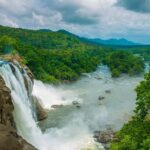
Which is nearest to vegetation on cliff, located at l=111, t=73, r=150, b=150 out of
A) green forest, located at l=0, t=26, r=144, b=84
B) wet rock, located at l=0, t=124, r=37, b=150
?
wet rock, located at l=0, t=124, r=37, b=150

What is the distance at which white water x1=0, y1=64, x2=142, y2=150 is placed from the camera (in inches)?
1364

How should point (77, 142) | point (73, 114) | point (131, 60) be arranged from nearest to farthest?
point (77, 142)
point (73, 114)
point (131, 60)

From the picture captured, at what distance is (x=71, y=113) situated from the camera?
49.6 meters

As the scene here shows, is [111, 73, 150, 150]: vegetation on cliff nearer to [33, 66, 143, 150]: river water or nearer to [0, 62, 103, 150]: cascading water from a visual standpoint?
[0, 62, 103, 150]: cascading water

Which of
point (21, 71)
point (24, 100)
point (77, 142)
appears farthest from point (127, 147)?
point (21, 71)

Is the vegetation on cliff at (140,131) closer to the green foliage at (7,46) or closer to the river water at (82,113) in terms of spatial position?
the river water at (82,113)

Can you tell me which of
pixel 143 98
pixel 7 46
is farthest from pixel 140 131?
pixel 7 46

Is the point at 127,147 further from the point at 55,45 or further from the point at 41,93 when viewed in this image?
the point at 55,45

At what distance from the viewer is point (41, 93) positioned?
59.8m

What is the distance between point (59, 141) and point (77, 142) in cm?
180

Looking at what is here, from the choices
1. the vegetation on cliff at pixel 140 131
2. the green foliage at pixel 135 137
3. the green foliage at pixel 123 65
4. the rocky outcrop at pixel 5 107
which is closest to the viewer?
the green foliage at pixel 135 137

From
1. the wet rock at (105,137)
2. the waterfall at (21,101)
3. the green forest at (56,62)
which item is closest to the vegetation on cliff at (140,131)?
the waterfall at (21,101)

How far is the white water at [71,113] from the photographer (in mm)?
34656

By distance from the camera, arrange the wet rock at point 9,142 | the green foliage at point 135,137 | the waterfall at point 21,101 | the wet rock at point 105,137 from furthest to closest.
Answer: the wet rock at point 105,137
the waterfall at point 21,101
the green foliage at point 135,137
the wet rock at point 9,142
